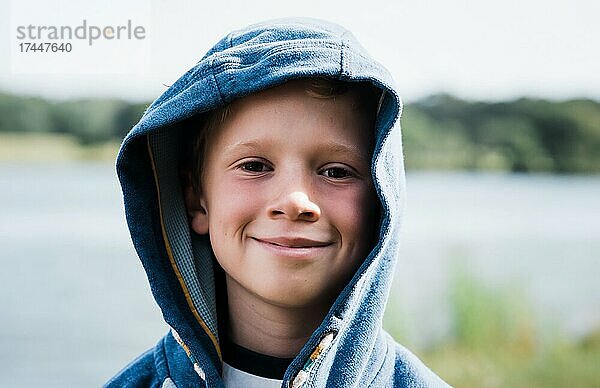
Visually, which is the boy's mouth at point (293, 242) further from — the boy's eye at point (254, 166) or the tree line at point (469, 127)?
the tree line at point (469, 127)

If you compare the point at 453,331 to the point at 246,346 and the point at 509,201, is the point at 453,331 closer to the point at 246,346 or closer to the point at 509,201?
the point at 509,201

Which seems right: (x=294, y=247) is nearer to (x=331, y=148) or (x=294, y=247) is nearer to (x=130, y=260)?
(x=331, y=148)

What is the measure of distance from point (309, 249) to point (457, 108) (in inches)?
238

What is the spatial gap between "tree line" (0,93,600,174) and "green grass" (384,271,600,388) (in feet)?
4.13

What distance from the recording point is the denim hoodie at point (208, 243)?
158cm

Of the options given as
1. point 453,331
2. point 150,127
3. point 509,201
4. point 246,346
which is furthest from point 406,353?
point 509,201

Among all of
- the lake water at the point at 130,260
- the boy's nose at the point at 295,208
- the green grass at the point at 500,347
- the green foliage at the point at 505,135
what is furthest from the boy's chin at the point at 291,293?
the green foliage at the point at 505,135

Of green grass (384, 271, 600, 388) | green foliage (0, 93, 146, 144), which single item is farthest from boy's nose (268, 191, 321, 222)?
green foliage (0, 93, 146, 144)

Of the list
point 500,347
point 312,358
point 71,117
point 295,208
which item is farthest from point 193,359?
point 71,117

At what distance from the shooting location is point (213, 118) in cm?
174

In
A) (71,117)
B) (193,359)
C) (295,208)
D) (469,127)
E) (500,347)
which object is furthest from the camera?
(469,127)

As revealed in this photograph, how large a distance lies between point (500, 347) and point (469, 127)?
3.01 meters

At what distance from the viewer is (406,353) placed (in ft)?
5.80

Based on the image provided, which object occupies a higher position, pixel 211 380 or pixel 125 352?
pixel 211 380
